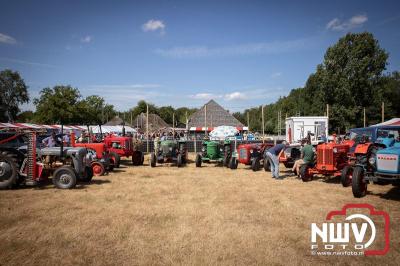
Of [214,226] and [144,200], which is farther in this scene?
[144,200]

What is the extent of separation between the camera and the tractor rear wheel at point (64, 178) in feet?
27.8

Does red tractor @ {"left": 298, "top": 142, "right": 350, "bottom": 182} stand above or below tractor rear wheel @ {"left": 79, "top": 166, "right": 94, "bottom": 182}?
above

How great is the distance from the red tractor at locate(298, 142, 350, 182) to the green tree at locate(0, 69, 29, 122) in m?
48.4

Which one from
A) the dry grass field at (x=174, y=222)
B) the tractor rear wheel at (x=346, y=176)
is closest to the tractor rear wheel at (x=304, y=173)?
the dry grass field at (x=174, y=222)

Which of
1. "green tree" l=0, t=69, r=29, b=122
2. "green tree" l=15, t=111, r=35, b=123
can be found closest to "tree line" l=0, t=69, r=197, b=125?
"green tree" l=0, t=69, r=29, b=122

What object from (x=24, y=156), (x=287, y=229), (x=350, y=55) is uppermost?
(x=350, y=55)

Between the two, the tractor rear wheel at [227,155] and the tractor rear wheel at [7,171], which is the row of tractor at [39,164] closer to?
the tractor rear wheel at [7,171]

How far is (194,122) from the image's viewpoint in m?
35.3

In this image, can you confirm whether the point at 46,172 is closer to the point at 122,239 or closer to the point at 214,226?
the point at 122,239

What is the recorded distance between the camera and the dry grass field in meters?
3.99

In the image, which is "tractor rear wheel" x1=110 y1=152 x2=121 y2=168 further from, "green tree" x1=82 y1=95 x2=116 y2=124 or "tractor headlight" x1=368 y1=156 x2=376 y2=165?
"tractor headlight" x1=368 y1=156 x2=376 y2=165

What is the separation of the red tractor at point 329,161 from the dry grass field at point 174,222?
0.43 metres

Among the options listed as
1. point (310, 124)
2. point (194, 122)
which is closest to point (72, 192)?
point (310, 124)

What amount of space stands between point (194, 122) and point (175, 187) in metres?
26.6
